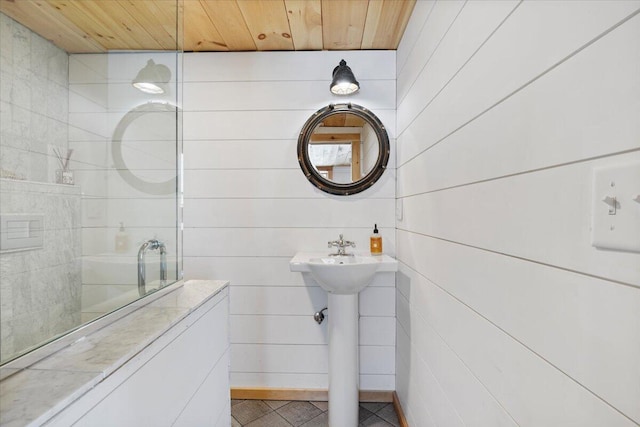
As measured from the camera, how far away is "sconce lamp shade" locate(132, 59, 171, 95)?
1.46m

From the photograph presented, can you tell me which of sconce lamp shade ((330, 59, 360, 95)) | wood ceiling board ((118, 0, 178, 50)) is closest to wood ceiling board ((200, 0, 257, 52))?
wood ceiling board ((118, 0, 178, 50))

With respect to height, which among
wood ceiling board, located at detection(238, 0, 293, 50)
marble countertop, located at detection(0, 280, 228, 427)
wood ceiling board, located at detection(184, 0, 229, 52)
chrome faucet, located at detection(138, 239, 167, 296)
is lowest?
marble countertop, located at detection(0, 280, 228, 427)

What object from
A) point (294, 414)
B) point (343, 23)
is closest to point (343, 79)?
point (343, 23)

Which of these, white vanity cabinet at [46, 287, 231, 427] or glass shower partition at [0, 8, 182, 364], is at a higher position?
glass shower partition at [0, 8, 182, 364]

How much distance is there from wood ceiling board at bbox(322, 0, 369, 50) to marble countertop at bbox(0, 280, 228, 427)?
163 centimetres

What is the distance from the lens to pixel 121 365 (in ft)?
2.27

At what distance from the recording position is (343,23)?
1.75 meters

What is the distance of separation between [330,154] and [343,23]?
2.49ft

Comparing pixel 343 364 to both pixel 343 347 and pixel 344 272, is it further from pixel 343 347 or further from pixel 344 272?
pixel 344 272

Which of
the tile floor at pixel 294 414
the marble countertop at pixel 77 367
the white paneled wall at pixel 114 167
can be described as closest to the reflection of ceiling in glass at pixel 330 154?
the white paneled wall at pixel 114 167

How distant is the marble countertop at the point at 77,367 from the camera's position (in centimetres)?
51

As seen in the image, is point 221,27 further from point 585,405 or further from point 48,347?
point 585,405

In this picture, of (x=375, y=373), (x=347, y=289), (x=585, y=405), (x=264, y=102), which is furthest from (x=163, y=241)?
(x=375, y=373)

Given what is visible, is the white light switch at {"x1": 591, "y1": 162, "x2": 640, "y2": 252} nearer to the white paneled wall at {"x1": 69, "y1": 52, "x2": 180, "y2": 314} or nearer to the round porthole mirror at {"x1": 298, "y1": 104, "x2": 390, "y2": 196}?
the white paneled wall at {"x1": 69, "y1": 52, "x2": 180, "y2": 314}
